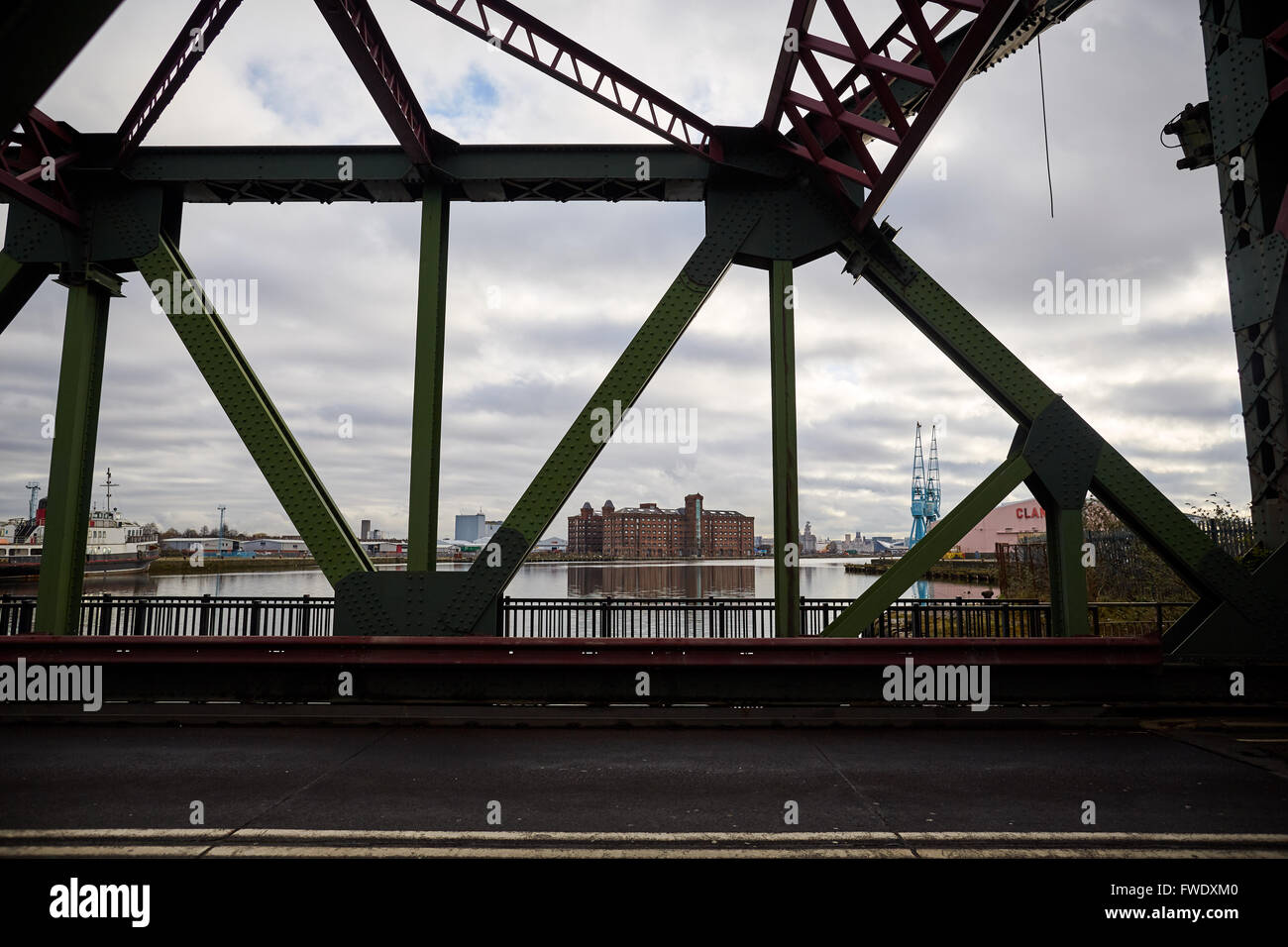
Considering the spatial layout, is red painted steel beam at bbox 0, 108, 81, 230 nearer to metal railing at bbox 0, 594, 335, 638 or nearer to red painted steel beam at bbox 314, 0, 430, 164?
red painted steel beam at bbox 314, 0, 430, 164

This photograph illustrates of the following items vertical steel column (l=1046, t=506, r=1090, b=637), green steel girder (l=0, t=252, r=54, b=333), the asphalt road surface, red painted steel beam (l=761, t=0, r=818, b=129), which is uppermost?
red painted steel beam (l=761, t=0, r=818, b=129)

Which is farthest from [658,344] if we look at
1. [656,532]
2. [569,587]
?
[656,532]

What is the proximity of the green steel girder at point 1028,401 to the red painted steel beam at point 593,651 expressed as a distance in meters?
1.08

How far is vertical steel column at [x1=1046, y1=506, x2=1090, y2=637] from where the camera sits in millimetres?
7211

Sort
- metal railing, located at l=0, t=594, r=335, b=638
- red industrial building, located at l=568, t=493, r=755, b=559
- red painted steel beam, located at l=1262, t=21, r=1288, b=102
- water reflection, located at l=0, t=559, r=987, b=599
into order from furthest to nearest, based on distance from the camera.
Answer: red industrial building, located at l=568, t=493, r=755, b=559
water reflection, located at l=0, t=559, r=987, b=599
metal railing, located at l=0, t=594, r=335, b=638
red painted steel beam, located at l=1262, t=21, r=1288, b=102

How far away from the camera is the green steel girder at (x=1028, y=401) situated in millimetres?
7047

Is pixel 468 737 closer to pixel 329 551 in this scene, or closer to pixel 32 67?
pixel 329 551

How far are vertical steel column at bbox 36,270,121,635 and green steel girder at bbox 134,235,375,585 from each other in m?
0.94

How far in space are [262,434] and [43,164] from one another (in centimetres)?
383

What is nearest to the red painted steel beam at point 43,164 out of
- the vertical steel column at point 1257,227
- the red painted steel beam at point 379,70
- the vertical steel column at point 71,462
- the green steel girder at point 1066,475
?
the vertical steel column at point 71,462

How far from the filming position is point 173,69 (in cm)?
737

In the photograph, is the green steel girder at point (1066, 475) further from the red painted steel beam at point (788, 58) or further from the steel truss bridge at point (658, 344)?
the red painted steel beam at point (788, 58)

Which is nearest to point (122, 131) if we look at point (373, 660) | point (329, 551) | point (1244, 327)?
point (329, 551)

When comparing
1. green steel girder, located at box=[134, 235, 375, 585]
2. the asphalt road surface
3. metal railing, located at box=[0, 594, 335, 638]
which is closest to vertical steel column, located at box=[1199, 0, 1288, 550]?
the asphalt road surface
